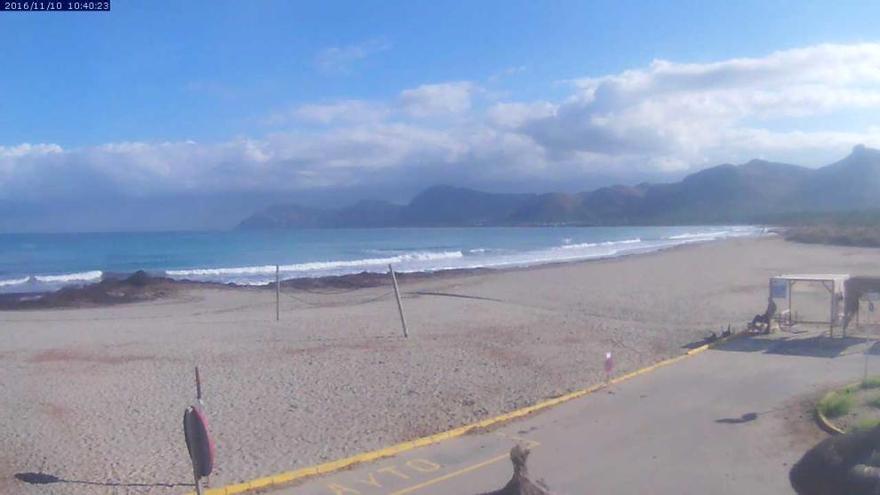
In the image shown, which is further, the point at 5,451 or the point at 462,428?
the point at 462,428

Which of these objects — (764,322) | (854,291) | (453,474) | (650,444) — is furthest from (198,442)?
(854,291)

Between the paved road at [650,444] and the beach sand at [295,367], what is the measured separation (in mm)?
1121

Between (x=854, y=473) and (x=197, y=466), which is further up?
(x=854, y=473)

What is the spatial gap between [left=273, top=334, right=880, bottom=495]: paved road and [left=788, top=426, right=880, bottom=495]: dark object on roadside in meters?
3.44

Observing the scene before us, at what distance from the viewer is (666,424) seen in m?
10.2

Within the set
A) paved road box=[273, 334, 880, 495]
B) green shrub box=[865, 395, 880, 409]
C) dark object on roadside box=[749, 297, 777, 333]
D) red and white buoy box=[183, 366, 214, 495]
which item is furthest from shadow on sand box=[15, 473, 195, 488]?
dark object on roadside box=[749, 297, 777, 333]

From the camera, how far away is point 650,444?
9.30m

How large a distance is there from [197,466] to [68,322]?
2106cm

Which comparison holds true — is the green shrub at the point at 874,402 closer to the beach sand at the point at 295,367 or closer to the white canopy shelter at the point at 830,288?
the beach sand at the point at 295,367

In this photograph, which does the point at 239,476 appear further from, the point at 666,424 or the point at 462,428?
the point at 666,424

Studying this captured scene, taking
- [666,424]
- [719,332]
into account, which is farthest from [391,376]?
[719,332]

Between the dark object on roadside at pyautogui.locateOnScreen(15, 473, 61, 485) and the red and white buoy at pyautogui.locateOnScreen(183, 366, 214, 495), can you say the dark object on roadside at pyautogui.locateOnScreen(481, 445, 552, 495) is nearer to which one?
the red and white buoy at pyautogui.locateOnScreen(183, 366, 214, 495)

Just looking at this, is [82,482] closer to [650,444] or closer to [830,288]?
[650,444]

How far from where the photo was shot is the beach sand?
387 inches
